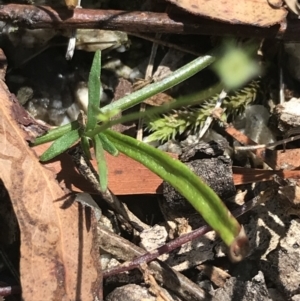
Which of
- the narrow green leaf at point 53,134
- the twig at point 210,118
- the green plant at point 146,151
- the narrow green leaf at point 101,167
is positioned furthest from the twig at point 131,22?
the narrow green leaf at point 101,167

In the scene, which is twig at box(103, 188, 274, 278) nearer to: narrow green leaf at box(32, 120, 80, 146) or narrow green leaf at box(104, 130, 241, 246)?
narrow green leaf at box(104, 130, 241, 246)

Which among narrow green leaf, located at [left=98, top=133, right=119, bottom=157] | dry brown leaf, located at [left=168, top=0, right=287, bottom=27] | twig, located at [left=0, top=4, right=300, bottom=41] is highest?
dry brown leaf, located at [left=168, top=0, right=287, bottom=27]

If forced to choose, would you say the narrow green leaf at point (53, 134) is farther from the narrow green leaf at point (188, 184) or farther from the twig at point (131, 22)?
the twig at point (131, 22)

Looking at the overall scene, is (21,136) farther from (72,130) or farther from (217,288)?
(217,288)

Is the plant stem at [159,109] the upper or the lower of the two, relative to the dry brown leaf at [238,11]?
lower

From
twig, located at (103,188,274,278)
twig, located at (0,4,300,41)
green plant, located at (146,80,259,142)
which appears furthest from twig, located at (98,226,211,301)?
twig, located at (0,4,300,41)
